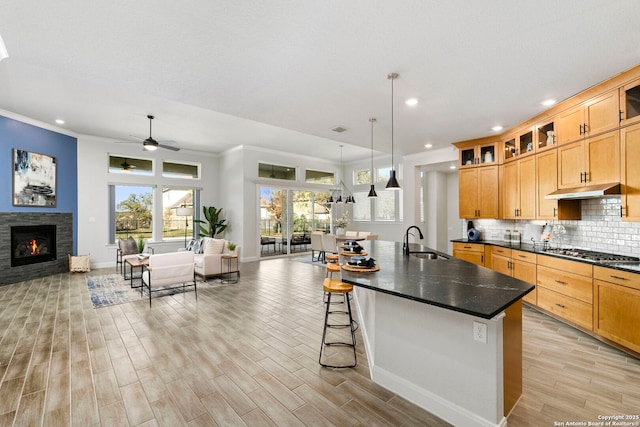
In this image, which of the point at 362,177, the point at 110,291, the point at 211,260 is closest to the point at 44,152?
the point at 110,291

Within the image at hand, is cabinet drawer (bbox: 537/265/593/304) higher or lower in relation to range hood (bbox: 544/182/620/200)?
lower

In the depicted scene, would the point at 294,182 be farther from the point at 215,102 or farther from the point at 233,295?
the point at 215,102

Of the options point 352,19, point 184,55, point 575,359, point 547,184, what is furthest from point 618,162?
point 184,55

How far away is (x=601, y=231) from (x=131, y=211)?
391 inches

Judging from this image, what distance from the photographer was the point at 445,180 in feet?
26.5

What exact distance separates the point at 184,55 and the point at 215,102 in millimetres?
1070

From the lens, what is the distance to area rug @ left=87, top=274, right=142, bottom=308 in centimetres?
458

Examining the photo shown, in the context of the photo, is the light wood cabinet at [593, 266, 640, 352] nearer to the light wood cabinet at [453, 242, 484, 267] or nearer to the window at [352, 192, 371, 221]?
the light wood cabinet at [453, 242, 484, 267]

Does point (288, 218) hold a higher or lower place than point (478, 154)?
lower

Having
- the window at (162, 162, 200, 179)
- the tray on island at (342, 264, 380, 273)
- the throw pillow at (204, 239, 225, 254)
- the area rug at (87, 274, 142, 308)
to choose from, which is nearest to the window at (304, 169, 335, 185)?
the window at (162, 162, 200, 179)

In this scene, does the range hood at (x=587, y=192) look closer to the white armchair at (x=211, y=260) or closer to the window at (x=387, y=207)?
the window at (x=387, y=207)

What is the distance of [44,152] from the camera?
6.34 m

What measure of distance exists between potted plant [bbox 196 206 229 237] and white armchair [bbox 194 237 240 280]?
2432mm

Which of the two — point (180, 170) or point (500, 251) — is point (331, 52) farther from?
point (180, 170)
